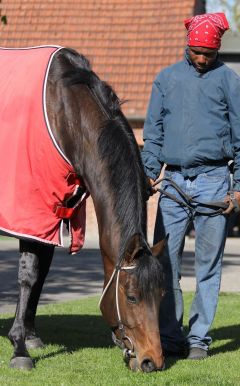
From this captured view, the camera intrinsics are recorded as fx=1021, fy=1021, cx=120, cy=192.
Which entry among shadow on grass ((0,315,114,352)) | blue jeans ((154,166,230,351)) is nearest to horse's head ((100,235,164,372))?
blue jeans ((154,166,230,351))

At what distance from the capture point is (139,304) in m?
6.29

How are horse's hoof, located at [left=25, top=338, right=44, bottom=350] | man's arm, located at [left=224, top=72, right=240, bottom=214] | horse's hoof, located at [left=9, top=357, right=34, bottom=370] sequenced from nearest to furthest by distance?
horse's hoof, located at [left=9, top=357, right=34, bottom=370] → man's arm, located at [left=224, top=72, right=240, bottom=214] → horse's hoof, located at [left=25, top=338, right=44, bottom=350]

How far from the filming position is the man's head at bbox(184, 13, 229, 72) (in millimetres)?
7148

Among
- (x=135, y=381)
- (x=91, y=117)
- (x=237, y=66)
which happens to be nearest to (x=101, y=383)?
(x=135, y=381)

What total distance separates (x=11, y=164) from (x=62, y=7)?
2310 centimetres

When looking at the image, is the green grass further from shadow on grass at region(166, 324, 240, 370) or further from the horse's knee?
the horse's knee

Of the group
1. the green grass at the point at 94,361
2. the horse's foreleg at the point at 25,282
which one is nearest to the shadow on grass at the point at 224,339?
the green grass at the point at 94,361

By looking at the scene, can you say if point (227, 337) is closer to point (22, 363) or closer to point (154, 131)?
point (154, 131)

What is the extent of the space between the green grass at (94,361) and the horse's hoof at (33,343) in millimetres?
96

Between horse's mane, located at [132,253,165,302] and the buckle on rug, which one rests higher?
horse's mane, located at [132,253,165,302]

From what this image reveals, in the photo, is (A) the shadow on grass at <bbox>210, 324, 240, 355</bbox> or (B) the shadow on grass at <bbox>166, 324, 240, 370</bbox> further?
(A) the shadow on grass at <bbox>210, 324, 240, 355</bbox>

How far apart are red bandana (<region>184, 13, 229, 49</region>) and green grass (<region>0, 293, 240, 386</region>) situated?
88.2 inches

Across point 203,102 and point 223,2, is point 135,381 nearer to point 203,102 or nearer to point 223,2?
point 203,102

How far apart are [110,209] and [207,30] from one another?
154cm
